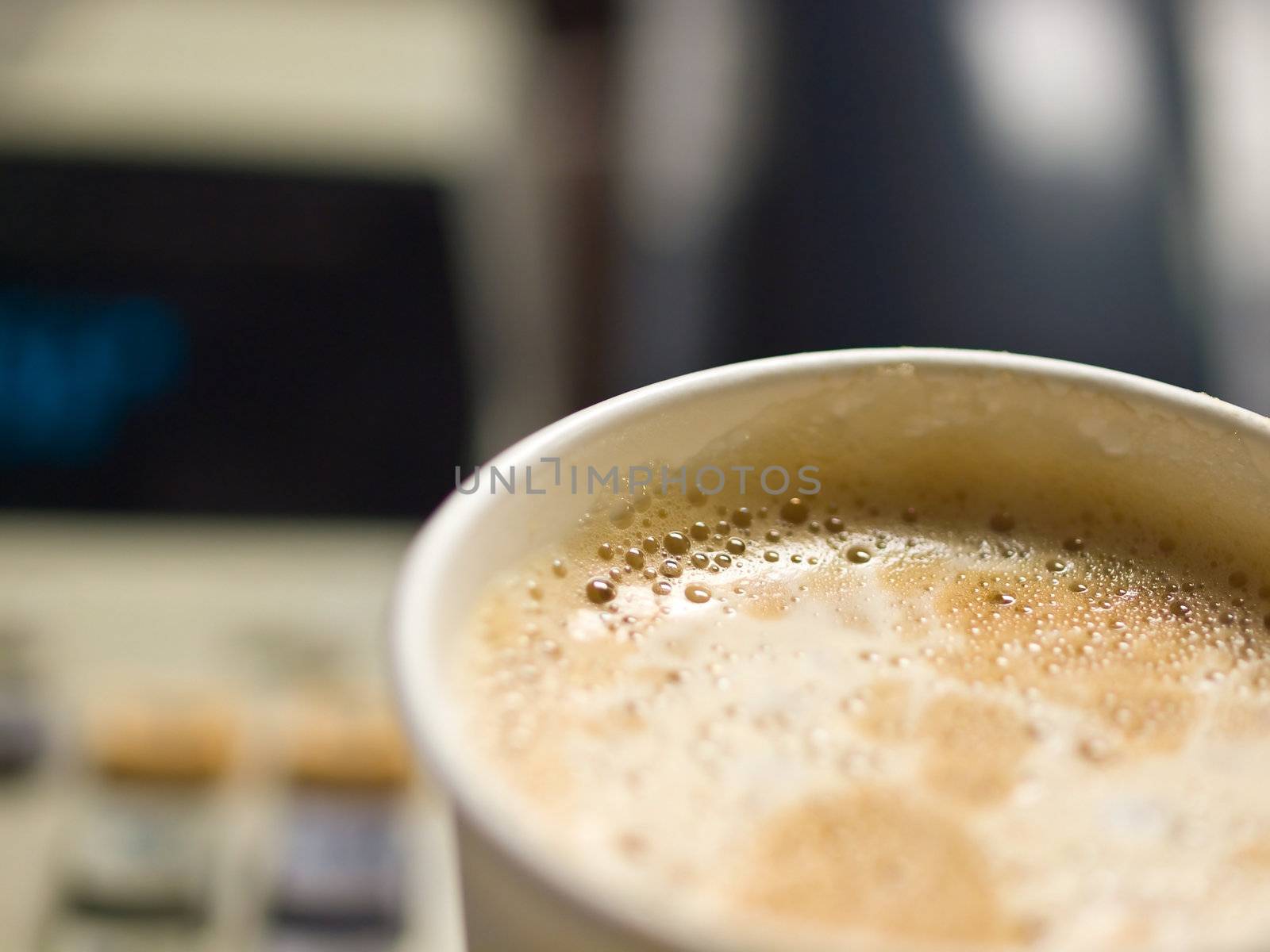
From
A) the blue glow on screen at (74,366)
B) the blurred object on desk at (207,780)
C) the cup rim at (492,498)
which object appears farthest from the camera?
the blue glow on screen at (74,366)

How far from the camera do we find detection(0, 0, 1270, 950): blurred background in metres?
1.20

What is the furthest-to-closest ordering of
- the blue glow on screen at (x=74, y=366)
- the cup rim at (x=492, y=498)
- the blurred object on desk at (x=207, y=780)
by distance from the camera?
1. the blue glow on screen at (x=74, y=366)
2. the blurred object on desk at (x=207, y=780)
3. the cup rim at (x=492, y=498)

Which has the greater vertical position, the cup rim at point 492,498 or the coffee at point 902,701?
the cup rim at point 492,498

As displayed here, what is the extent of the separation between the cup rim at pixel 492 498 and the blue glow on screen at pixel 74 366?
130 cm

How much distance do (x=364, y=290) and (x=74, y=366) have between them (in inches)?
14.8

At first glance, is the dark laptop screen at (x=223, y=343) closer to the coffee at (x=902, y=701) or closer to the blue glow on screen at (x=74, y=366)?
the blue glow on screen at (x=74, y=366)

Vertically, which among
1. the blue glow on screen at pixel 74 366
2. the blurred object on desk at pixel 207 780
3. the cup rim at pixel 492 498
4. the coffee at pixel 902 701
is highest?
the cup rim at pixel 492 498

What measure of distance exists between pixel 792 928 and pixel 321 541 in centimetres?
141

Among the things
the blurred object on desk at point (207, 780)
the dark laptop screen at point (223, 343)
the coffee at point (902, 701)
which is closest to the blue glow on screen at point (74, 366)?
the dark laptop screen at point (223, 343)

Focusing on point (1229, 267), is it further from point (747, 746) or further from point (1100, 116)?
point (747, 746)

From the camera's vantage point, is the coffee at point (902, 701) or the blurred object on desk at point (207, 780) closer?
the coffee at point (902, 701)

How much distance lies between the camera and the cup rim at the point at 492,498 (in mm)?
297

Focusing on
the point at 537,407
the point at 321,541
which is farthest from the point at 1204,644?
the point at 537,407

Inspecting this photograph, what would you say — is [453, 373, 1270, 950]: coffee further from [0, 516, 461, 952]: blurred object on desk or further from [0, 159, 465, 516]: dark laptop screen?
[0, 159, 465, 516]: dark laptop screen
